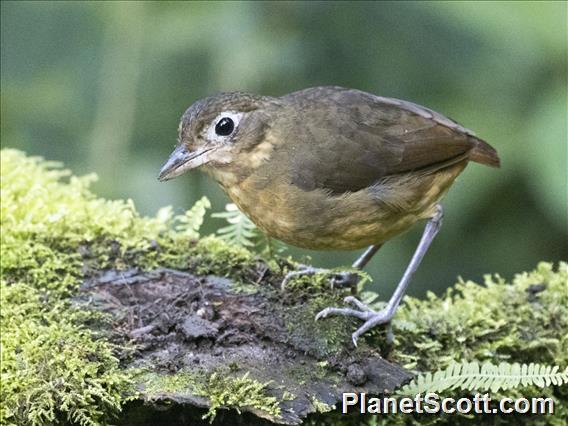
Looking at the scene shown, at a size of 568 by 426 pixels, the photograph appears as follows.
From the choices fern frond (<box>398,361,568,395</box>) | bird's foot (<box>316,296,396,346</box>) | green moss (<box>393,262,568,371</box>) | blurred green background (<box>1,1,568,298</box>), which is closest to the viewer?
fern frond (<box>398,361,568,395</box>)

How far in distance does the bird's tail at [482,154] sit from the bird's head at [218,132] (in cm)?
105

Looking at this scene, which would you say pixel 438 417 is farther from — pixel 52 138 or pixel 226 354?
pixel 52 138

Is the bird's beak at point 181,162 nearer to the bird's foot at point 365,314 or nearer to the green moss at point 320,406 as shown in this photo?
the bird's foot at point 365,314

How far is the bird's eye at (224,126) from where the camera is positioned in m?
4.39

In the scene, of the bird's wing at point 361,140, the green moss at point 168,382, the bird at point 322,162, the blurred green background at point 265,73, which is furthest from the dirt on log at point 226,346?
the blurred green background at point 265,73

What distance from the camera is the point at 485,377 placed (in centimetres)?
371

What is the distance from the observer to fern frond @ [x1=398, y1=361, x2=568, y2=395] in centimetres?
371

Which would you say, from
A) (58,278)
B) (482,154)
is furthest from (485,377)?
(58,278)

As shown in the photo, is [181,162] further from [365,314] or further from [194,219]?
[365,314]

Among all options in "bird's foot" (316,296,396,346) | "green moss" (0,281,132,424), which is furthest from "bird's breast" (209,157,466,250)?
"green moss" (0,281,132,424)

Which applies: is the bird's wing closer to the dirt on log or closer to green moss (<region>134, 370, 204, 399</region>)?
the dirt on log

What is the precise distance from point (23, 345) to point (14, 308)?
303 mm

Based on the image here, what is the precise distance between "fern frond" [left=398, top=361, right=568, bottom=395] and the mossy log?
0.36 feet

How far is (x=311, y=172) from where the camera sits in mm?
4352
